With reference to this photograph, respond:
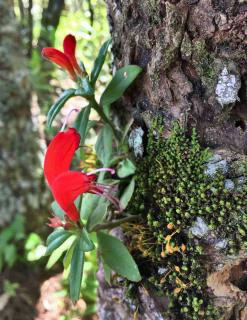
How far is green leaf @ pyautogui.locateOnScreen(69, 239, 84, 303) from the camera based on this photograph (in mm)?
769

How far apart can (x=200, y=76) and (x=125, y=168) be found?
0.85 feet

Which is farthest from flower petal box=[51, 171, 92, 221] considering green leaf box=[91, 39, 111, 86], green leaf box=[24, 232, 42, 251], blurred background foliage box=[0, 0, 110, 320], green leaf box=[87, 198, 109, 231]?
green leaf box=[24, 232, 42, 251]

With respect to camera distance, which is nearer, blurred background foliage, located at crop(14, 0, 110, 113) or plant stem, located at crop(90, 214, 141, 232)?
plant stem, located at crop(90, 214, 141, 232)

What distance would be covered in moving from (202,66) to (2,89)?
1631 mm

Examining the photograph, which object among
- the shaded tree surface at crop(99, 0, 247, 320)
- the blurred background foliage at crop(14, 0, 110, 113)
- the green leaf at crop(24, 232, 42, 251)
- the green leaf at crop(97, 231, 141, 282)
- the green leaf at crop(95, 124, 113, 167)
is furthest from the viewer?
the blurred background foliage at crop(14, 0, 110, 113)

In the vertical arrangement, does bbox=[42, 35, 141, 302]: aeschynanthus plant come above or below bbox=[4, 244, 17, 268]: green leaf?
above

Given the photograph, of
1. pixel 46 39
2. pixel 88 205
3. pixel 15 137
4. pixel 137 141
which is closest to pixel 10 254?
pixel 15 137

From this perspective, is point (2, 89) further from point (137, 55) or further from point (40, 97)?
point (137, 55)

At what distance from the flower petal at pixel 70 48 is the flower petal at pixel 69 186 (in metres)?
0.26

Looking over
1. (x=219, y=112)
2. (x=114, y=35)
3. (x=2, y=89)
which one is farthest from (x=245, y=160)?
(x=2, y=89)

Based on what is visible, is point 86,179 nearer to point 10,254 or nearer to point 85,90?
point 85,90

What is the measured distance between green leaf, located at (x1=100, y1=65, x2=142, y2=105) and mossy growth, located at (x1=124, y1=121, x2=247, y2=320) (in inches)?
4.0

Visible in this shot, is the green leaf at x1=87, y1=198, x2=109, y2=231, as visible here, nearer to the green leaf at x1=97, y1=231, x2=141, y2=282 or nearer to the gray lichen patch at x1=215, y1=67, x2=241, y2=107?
the green leaf at x1=97, y1=231, x2=141, y2=282

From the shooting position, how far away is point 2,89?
216cm
